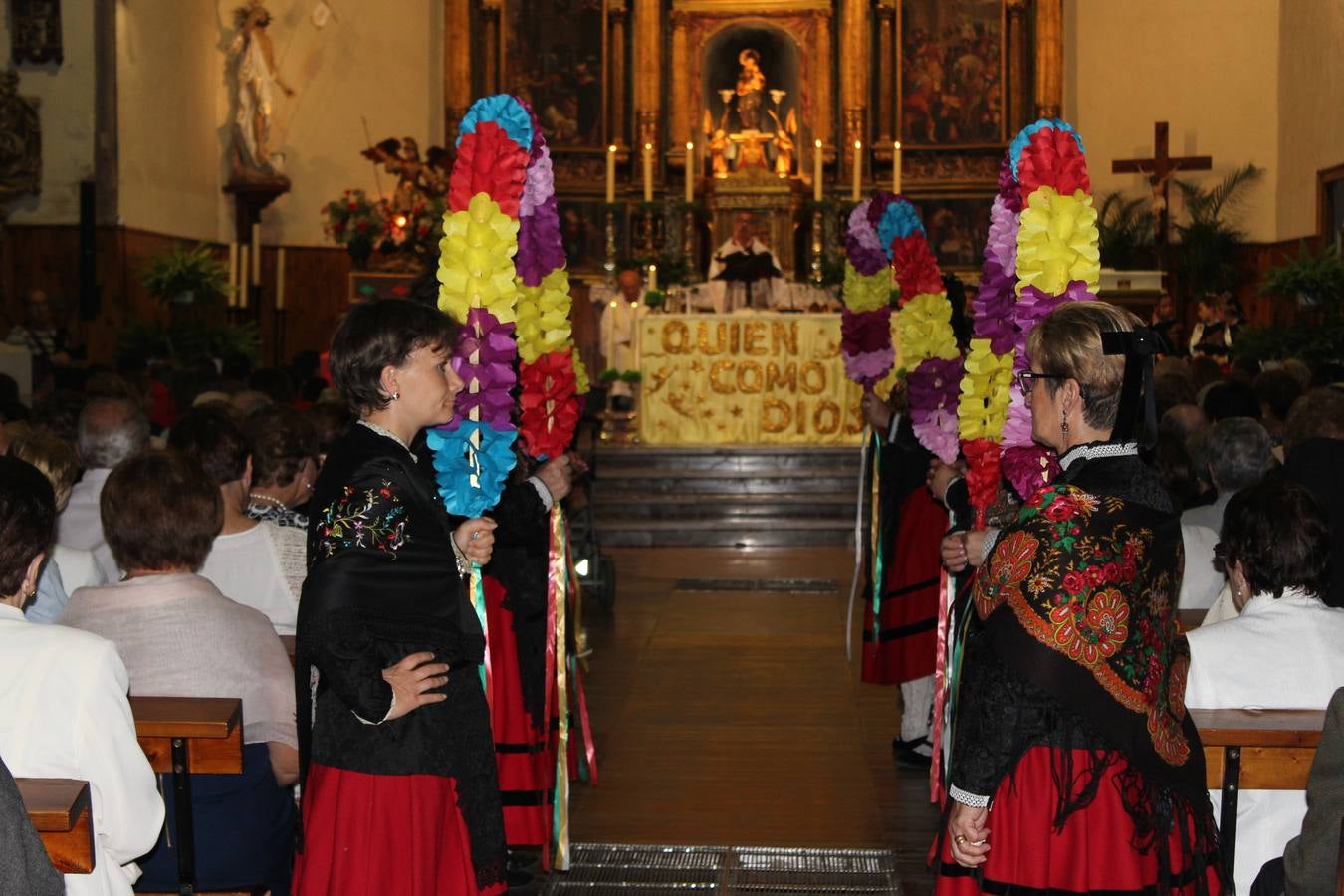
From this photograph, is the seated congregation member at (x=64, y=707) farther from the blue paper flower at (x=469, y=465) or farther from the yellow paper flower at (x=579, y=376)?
the yellow paper flower at (x=579, y=376)

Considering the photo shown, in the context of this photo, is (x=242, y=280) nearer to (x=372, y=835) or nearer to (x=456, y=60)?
(x=456, y=60)

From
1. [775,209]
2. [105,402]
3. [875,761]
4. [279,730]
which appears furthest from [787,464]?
[279,730]

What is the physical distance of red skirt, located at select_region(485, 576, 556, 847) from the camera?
4.61 m

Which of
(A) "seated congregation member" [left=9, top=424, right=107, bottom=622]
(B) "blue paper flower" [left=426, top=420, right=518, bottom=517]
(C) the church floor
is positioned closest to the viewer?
(B) "blue paper flower" [left=426, top=420, right=518, bottom=517]

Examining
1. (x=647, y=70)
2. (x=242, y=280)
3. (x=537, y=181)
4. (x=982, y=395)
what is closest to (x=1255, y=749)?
(x=982, y=395)

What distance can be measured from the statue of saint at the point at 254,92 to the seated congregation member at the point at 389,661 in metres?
14.0

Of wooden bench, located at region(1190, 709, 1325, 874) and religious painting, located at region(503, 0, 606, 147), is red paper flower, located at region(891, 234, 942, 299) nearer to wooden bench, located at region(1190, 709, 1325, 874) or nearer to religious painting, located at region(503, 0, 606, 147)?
wooden bench, located at region(1190, 709, 1325, 874)

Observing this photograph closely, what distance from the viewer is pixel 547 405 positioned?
4.73m

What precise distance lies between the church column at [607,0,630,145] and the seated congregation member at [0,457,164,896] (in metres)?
14.8

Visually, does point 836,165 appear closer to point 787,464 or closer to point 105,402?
point 787,464

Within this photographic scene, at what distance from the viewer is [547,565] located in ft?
15.7

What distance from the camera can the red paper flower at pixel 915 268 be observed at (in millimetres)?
5816

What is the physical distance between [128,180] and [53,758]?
12.8m

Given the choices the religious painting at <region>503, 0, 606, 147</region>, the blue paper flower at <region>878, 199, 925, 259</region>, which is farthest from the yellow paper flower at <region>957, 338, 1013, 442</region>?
the religious painting at <region>503, 0, 606, 147</region>
